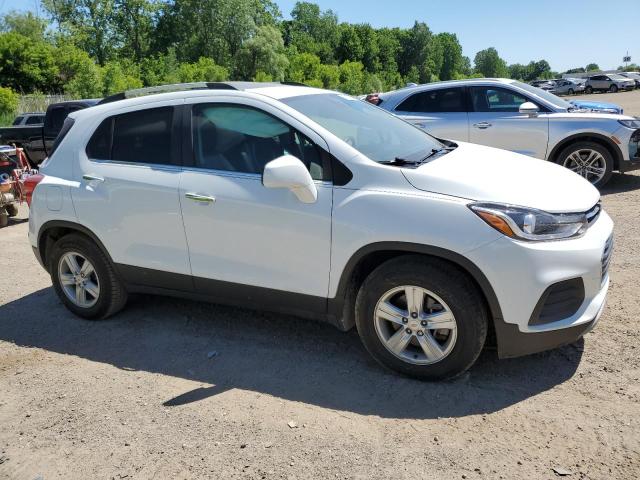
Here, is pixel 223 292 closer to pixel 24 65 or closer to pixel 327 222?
pixel 327 222

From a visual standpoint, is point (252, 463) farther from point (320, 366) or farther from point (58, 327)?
point (58, 327)

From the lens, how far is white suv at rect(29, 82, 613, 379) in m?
3.16

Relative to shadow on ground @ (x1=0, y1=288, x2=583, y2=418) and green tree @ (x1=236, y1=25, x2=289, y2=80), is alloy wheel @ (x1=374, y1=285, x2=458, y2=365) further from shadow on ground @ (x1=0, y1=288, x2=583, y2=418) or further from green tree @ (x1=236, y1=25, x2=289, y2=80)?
green tree @ (x1=236, y1=25, x2=289, y2=80)

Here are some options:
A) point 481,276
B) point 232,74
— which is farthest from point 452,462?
point 232,74

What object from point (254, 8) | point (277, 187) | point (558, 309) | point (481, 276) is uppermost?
point (254, 8)

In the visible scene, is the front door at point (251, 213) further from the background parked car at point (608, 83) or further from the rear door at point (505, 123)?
the background parked car at point (608, 83)

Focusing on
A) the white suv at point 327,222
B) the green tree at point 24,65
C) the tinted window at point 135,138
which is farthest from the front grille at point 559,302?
the green tree at point 24,65

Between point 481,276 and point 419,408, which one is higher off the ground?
point 481,276

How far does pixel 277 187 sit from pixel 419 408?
5.04 ft

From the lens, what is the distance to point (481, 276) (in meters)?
3.11

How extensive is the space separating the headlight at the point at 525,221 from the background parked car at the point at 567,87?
5345 centimetres

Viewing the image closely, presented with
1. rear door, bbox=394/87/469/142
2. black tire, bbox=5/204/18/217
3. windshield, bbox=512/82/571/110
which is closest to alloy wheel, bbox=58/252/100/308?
black tire, bbox=5/204/18/217

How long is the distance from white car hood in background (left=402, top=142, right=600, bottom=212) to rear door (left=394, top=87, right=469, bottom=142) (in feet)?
16.3

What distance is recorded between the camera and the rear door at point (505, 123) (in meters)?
8.32
